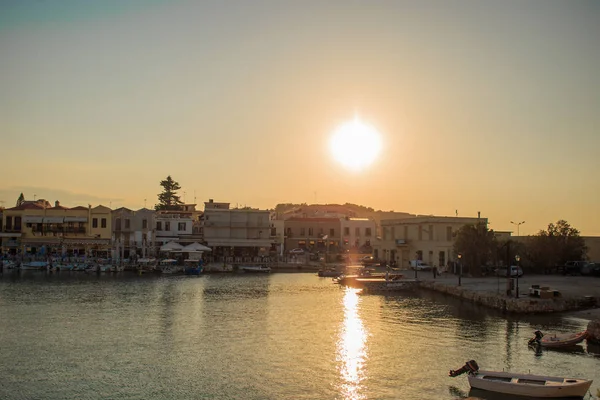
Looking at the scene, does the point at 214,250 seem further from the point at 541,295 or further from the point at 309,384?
the point at 309,384

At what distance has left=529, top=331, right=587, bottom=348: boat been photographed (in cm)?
2878

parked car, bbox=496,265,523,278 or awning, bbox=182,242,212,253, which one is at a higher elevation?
awning, bbox=182,242,212,253

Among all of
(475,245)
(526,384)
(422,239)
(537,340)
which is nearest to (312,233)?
(422,239)

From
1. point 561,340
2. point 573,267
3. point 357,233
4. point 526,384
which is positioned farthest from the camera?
point 357,233

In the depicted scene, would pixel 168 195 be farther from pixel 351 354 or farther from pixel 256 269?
pixel 351 354

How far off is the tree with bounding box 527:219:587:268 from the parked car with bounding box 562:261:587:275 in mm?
1092

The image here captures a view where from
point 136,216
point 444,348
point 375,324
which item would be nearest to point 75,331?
point 375,324

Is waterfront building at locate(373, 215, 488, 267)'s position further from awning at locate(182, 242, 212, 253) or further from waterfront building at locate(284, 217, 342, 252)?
awning at locate(182, 242, 212, 253)

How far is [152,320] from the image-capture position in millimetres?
36406

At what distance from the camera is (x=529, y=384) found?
70.0 feet

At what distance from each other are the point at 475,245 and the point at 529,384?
38.3m

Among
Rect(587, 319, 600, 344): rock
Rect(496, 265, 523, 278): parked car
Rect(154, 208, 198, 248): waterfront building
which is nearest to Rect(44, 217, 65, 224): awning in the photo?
Rect(154, 208, 198, 248): waterfront building

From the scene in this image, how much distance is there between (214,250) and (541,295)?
5469 centimetres

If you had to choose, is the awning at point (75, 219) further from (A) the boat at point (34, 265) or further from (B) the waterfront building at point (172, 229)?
(B) the waterfront building at point (172, 229)
